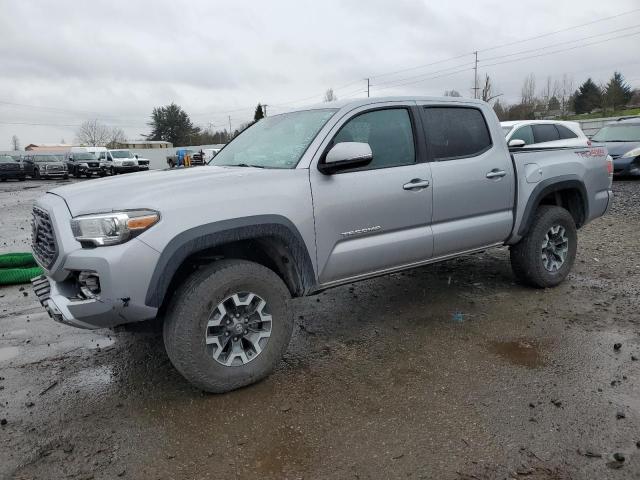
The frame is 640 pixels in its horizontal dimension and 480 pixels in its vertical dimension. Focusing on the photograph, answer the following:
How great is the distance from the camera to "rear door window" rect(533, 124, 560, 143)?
435 inches

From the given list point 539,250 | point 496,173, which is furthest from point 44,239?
point 539,250

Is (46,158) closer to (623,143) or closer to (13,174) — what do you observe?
(13,174)

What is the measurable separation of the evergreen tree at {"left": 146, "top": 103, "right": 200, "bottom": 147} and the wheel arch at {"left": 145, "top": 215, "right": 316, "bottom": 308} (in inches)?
3163

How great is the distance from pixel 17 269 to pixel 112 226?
4081 mm

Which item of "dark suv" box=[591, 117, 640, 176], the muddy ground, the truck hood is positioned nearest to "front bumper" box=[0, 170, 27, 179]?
the muddy ground

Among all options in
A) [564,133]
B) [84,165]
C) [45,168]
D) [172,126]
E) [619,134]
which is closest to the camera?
[564,133]

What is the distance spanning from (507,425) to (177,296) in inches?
81.0

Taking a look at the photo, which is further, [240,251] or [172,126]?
[172,126]

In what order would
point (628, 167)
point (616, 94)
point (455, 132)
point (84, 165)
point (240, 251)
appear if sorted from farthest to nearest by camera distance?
point (616, 94) → point (84, 165) → point (628, 167) → point (455, 132) → point (240, 251)

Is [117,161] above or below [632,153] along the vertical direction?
above

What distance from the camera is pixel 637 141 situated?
13.6m

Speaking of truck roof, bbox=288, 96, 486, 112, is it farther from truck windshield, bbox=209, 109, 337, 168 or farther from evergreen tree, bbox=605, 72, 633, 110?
evergreen tree, bbox=605, 72, 633, 110

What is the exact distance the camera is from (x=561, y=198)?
533 cm

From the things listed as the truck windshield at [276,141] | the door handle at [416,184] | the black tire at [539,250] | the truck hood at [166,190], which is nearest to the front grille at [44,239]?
the truck hood at [166,190]
